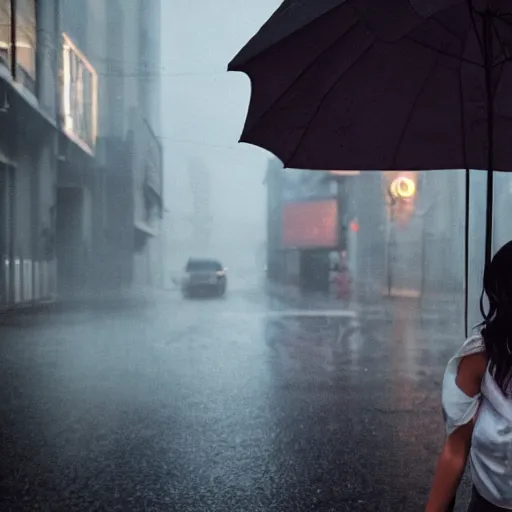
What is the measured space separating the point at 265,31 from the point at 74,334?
9.90 metres

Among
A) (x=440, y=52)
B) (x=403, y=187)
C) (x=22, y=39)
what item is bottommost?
(x=440, y=52)

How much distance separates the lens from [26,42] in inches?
696

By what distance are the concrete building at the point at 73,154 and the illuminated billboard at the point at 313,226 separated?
8.03m

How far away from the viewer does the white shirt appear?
4.67ft

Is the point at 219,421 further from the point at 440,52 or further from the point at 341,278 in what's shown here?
the point at 341,278

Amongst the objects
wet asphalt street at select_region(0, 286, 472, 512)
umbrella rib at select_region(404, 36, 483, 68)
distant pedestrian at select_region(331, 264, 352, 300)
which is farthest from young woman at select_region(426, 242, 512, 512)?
distant pedestrian at select_region(331, 264, 352, 300)

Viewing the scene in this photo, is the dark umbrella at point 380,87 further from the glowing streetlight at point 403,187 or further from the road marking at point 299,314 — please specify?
the glowing streetlight at point 403,187

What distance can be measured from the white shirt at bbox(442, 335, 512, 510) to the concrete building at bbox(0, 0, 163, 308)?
14973mm

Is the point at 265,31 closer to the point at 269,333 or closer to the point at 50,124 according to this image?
the point at 269,333

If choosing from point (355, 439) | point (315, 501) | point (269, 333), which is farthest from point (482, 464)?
point (269, 333)

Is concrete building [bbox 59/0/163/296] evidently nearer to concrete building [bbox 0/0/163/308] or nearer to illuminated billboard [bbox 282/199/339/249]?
concrete building [bbox 0/0/163/308]

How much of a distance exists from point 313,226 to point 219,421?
29.7 m

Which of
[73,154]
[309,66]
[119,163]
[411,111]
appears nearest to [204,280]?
[73,154]

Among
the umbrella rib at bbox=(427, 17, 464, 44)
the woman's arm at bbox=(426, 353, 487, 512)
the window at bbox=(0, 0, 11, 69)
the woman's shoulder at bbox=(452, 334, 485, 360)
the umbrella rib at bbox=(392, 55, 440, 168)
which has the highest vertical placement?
the window at bbox=(0, 0, 11, 69)
